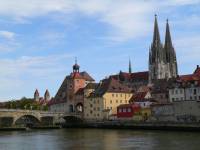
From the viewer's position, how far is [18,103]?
160m

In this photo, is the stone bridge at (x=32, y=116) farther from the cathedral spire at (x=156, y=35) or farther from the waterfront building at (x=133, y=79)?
the cathedral spire at (x=156, y=35)

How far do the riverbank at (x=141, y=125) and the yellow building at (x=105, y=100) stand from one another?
5.88m

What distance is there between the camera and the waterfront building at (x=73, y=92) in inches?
4914

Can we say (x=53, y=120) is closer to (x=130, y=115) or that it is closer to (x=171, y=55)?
(x=130, y=115)

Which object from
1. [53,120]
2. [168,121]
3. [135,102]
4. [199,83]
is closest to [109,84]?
[135,102]

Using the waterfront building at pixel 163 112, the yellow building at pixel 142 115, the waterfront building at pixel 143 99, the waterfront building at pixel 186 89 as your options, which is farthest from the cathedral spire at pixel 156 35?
the waterfront building at pixel 163 112

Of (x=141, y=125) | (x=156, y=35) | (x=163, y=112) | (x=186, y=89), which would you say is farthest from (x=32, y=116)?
(x=156, y=35)

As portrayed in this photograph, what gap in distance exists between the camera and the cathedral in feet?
541

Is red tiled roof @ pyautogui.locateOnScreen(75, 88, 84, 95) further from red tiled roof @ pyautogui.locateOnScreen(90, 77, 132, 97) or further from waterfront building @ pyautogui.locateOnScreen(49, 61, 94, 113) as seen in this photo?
red tiled roof @ pyautogui.locateOnScreen(90, 77, 132, 97)

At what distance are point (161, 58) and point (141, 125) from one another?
268ft

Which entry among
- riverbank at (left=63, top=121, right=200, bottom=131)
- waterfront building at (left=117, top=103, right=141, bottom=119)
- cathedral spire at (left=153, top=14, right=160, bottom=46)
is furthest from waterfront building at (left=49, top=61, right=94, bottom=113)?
cathedral spire at (left=153, top=14, right=160, bottom=46)

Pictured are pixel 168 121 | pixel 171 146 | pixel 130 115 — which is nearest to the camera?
pixel 171 146

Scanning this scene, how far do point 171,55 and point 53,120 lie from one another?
72.4 m

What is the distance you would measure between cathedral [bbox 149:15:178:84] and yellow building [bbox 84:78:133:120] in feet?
160
